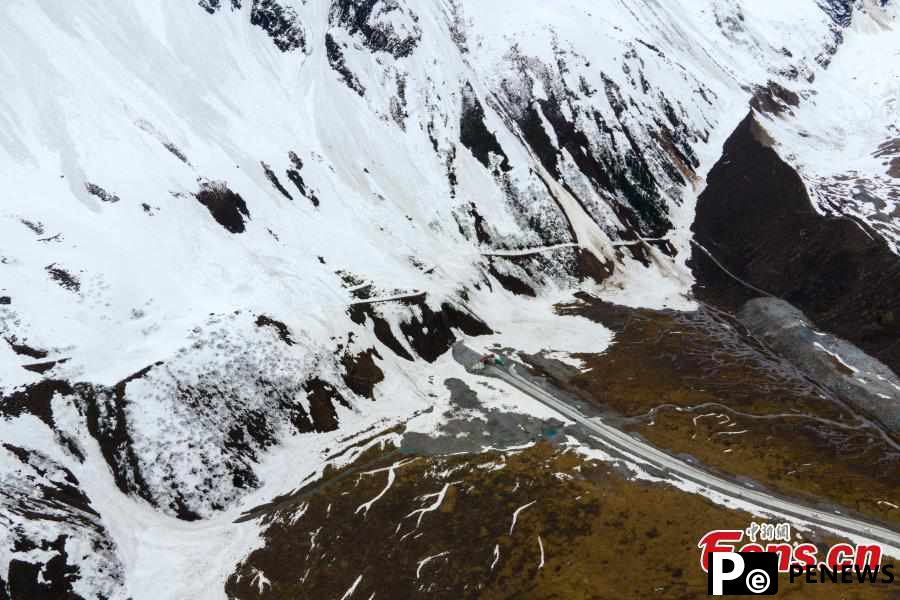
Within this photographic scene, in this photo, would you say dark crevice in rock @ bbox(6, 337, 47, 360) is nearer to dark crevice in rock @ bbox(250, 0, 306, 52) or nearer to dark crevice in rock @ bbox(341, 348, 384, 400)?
dark crevice in rock @ bbox(341, 348, 384, 400)

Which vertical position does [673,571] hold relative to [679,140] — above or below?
below

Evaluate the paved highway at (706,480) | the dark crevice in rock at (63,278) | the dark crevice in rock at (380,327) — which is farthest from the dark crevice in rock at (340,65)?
the paved highway at (706,480)

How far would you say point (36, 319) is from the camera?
151 feet

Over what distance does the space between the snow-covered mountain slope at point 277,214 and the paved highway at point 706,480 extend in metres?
13.0

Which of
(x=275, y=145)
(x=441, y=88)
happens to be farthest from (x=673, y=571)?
(x=441, y=88)

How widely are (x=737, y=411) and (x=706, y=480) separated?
36.3ft

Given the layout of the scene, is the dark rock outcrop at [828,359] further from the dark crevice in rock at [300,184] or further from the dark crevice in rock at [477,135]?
the dark crevice in rock at [300,184]

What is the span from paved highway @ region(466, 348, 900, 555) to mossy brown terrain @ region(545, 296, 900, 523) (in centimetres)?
121

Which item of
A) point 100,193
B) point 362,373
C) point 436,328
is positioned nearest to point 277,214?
point 100,193

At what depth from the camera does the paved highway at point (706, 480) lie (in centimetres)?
3766

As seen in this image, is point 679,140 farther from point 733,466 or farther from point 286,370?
point 286,370

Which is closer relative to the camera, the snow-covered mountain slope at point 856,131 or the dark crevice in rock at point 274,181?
the dark crevice in rock at point 274,181

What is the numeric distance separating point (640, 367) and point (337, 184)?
139 feet

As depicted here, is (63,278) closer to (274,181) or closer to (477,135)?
(274,181)
